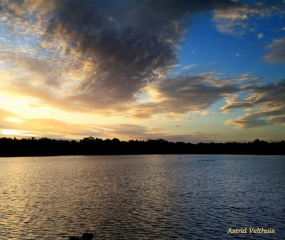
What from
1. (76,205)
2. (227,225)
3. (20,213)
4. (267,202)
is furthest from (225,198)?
(20,213)

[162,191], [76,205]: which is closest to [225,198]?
[162,191]

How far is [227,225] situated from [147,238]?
1141cm

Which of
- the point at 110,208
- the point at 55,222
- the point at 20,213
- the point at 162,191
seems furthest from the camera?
the point at 162,191

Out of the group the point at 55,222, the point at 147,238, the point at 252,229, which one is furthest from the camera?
the point at 55,222

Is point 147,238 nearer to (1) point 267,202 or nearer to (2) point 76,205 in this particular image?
(2) point 76,205

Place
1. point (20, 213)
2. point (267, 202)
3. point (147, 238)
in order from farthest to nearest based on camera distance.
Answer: point (267, 202) < point (20, 213) < point (147, 238)

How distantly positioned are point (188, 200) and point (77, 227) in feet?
81.0

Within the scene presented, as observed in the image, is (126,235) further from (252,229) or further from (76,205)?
(76,205)

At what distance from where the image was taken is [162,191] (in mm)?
63438

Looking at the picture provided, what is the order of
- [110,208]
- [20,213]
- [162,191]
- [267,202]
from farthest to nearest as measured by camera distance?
[162,191]
[267,202]
[110,208]
[20,213]

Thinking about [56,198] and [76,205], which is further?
[56,198]

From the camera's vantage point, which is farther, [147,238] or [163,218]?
[163,218]

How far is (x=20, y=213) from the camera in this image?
41750mm

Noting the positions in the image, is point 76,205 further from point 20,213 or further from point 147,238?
point 147,238
